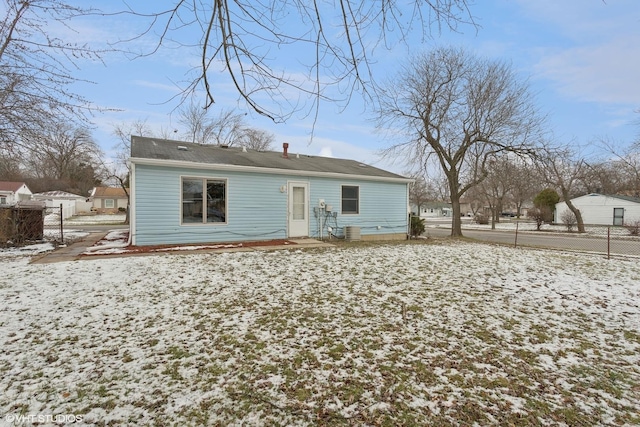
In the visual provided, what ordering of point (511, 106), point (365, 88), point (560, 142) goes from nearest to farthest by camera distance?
point (365, 88) → point (560, 142) → point (511, 106)

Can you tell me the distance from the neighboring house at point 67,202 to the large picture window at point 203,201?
2997 cm

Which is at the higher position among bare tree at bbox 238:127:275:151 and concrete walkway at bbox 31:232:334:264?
bare tree at bbox 238:127:275:151

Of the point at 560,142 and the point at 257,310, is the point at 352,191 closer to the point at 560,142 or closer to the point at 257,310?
the point at 257,310

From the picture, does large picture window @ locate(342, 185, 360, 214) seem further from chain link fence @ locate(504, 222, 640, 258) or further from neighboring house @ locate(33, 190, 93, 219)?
neighboring house @ locate(33, 190, 93, 219)

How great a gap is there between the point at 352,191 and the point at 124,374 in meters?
10.3

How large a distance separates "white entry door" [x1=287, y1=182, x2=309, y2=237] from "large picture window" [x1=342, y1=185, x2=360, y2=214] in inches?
64.3

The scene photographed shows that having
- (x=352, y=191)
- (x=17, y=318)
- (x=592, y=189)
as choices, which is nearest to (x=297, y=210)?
(x=352, y=191)

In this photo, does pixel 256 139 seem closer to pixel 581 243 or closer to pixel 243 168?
pixel 243 168

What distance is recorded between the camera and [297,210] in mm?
11234

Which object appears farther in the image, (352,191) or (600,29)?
(352,191)

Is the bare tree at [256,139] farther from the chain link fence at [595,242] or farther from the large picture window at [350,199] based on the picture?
the chain link fence at [595,242]

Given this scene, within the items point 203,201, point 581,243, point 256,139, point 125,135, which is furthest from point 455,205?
point 125,135

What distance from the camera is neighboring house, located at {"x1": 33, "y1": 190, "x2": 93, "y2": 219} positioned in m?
33.1

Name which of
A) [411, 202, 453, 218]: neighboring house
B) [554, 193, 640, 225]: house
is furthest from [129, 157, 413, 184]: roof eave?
[411, 202, 453, 218]: neighboring house
